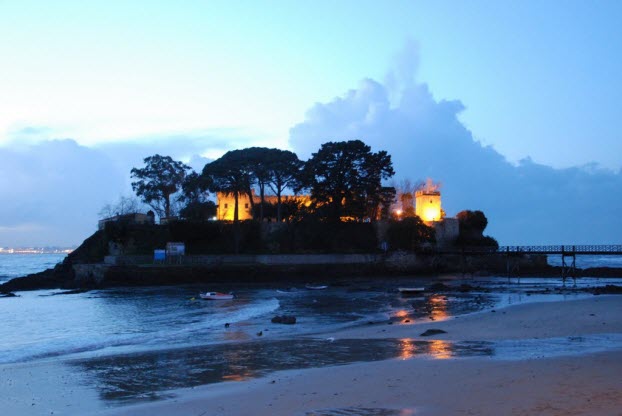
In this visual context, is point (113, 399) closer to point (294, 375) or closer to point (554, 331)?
point (294, 375)

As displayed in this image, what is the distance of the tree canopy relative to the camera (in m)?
67.2

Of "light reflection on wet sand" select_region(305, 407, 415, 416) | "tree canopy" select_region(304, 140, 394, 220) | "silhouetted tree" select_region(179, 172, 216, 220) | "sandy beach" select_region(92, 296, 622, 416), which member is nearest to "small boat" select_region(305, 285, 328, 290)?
"tree canopy" select_region(304, 140, 394, 220)

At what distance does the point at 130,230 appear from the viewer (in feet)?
220

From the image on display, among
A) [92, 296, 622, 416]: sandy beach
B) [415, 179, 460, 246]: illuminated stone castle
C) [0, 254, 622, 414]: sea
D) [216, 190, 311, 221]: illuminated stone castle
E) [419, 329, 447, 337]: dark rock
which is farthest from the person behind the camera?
[216, 190, 311, 221]: illuminated stone castle

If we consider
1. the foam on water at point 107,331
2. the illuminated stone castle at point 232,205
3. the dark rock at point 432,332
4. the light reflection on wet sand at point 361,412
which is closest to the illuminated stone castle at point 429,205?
the illuminated stone castle at point 232,205

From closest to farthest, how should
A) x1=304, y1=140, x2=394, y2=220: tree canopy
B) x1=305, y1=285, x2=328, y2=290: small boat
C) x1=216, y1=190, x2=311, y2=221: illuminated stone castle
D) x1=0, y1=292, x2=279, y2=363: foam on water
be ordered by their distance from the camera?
x1=0, y1=292, x2=279, y2=363: foam on water → x1=305, y1=285, x2=328, y2=290: small boat → x1=304, y1=140, x2=394, y2=220: tree canopy → x1=216, y1=190, x2=311, y2=221: illuminated stone castle

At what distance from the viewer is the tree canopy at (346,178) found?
2648 inches

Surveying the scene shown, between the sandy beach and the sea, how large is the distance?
1.13 meters

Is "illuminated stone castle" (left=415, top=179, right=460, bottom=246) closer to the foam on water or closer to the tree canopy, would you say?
the tree canopy

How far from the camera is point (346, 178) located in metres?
68.1

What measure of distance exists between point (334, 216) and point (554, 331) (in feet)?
156

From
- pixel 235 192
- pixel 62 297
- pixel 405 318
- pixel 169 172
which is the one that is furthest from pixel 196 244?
pixel 405 318

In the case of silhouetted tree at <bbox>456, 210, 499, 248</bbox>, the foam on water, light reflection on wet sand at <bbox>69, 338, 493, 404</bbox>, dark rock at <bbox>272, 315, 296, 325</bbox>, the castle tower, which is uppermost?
the castle tower

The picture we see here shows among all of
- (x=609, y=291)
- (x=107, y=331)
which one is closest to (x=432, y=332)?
(x=107, y=331)
